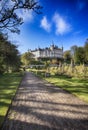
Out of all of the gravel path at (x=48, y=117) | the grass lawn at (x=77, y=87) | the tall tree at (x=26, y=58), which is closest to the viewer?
the gravel path at (x=48, y=117)

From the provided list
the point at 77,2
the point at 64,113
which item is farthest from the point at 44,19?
the point at 64,113

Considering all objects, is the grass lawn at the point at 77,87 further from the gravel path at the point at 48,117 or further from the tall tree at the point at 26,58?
the tall tree at the point at 26,58

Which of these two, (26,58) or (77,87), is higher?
(26,58)

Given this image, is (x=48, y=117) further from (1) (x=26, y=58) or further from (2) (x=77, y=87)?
(1) (x=26, y=58)

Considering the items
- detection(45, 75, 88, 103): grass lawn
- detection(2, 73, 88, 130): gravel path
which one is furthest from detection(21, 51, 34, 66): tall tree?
detection(2, 73, 88, 130): gravel path

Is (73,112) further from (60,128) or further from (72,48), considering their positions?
(72,48)

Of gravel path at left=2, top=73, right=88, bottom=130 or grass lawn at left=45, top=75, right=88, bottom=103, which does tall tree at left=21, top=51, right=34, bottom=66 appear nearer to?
grass lawn at left=45, top=75, right=88, bottom=103

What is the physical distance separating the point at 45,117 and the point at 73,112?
132cm

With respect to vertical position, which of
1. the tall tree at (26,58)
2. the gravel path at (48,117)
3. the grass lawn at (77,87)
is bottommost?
the gravel path at (48,117)

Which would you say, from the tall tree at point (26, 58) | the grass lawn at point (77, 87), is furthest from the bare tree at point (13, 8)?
the tall tree at point (26, 58)

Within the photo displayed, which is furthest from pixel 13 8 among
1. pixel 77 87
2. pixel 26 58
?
pixel 26 58

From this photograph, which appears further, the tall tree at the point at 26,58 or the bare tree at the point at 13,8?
the tall tree at the point at 26,58

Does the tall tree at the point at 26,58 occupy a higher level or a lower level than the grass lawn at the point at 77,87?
higher

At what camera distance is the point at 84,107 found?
7398 mm
